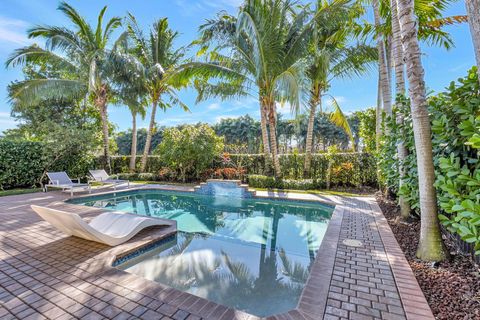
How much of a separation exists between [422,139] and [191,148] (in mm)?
11290

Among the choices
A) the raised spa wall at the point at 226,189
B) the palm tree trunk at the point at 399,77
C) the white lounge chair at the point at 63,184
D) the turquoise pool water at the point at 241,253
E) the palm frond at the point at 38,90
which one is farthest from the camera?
the palm frond at the point at 38,90

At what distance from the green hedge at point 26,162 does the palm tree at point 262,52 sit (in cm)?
956

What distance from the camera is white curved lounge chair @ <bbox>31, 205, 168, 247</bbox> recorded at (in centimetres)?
408

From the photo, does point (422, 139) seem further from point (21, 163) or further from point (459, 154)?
point (21, 163)

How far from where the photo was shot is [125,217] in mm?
5109

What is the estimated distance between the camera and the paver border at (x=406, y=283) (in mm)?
2396

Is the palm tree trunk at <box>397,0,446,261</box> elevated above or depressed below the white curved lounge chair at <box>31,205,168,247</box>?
above

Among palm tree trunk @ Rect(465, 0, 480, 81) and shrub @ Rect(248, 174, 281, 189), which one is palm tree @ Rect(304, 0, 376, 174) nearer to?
shrub @ Rect(248, 174, 281, 189)

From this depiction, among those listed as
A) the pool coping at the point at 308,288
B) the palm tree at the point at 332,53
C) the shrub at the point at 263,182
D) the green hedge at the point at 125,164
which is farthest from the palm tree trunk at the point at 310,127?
the green hedge at the point at 125,164

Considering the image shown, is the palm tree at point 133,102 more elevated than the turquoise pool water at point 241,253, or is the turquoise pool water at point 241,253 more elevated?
the palm tree at point 133,102

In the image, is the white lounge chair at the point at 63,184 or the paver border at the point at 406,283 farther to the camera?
the white lounge chair at the point at 63,184

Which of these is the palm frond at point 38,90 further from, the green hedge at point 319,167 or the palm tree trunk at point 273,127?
the palm tree trunk at point 273,127

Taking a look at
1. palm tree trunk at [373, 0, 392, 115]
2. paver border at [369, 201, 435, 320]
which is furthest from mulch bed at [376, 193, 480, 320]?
palm tree trunk at [373, 0, 392, 115]

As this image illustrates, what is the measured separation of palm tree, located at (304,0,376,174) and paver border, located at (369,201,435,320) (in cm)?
795
